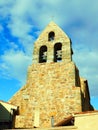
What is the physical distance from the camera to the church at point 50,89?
15.0m

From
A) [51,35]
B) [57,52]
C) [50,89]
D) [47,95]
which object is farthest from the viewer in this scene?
[51,35]

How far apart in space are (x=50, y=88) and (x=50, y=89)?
0.08m

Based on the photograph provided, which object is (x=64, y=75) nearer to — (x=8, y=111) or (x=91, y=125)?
(x=8, y=111)

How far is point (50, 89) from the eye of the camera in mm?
15922

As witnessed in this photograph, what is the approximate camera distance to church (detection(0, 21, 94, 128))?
1495 cm

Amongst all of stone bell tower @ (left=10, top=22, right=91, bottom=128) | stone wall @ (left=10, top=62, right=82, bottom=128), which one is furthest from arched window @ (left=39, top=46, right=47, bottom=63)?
stone wall @ (left=10, top=62, right=82, bottom=128)

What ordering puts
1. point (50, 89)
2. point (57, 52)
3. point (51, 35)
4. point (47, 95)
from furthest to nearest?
point (51, 35) → point (57, 52) → point (50, 89) → point (47, 95)

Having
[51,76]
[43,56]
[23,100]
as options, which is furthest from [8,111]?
[43,56]

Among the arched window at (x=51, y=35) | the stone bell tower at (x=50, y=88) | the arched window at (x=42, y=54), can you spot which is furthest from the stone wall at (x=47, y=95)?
the arched window at (x=51, y=35)

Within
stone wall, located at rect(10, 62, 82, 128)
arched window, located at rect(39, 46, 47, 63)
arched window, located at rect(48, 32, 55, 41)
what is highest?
arched window, located at rect(48, 32, 55, 41)

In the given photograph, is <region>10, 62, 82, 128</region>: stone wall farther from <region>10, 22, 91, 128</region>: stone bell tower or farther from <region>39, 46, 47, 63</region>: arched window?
<region>39, 46, 47, 63</region>: arched window

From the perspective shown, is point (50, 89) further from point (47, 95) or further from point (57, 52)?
point (57, 52)

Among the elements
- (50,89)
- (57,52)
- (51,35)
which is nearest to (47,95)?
(50,89)

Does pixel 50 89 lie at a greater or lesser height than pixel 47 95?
greater
